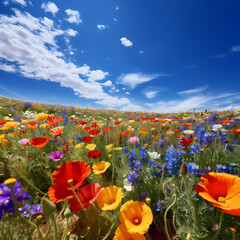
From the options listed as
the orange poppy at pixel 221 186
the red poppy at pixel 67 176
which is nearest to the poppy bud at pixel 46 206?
the red poppy at pixel 67 176

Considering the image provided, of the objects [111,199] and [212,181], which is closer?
[212,181]

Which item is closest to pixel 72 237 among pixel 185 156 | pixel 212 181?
pixel 212 181

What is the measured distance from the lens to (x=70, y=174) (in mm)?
940

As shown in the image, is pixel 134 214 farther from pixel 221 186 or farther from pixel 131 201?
pixel 221 186

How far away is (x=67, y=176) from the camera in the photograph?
0.94 metres

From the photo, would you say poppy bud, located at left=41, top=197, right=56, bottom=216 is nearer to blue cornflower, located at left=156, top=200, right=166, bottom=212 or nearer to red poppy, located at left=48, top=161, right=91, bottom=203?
red poppy, located at left=48, top=161, right=91, bottom=203

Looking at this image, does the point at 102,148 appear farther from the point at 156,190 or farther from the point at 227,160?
the point at 227,160

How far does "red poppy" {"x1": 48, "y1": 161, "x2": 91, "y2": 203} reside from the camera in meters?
0.88

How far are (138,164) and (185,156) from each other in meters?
0.77

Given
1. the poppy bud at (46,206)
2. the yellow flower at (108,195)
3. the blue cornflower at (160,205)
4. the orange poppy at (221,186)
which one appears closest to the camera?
the poppy bud at (46,206)

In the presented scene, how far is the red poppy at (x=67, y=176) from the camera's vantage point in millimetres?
875

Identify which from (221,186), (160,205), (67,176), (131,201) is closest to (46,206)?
(67,176)

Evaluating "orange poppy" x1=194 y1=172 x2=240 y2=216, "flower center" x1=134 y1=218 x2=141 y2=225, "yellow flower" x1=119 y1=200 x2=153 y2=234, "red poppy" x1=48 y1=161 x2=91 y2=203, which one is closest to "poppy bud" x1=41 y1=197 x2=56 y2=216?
"red poppy" x1=48 y1=161 x2=91 y2=203

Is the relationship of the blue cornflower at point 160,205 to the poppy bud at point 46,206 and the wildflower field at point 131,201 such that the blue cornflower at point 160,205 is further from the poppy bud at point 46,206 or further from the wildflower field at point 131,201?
the poppy bud at point 46,206
